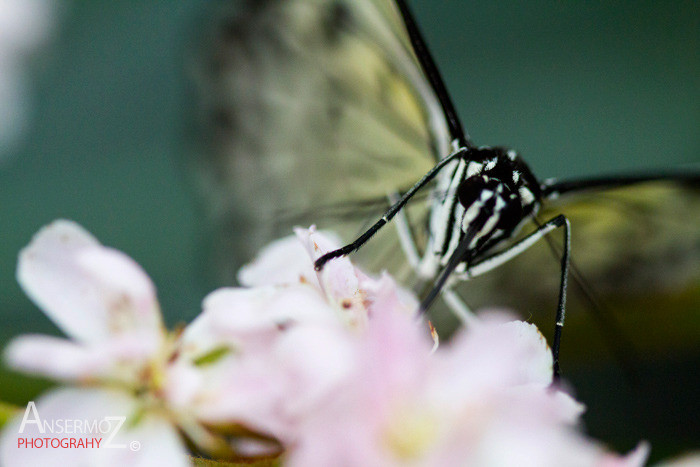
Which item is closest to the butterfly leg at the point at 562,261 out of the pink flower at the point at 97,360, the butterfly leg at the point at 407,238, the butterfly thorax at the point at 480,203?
the butterfly thorax at the point at 480,203

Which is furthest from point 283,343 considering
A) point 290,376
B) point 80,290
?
point 80,290

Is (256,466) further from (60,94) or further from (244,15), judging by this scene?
(60,94)

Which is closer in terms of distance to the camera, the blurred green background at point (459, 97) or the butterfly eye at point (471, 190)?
the butterfly eye at point (471, 190)

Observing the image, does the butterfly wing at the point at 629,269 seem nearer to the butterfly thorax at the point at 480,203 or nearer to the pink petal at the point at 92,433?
the butterfly thorax at the point at 480,203

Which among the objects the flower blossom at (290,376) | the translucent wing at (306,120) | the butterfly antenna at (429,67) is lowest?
the flower blossom at (290,376)

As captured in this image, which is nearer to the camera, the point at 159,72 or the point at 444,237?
the point at 444,237

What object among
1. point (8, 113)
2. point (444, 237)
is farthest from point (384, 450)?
point (8, 113)

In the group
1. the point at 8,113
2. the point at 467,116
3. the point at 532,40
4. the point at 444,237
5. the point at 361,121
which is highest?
the point at 8,113
